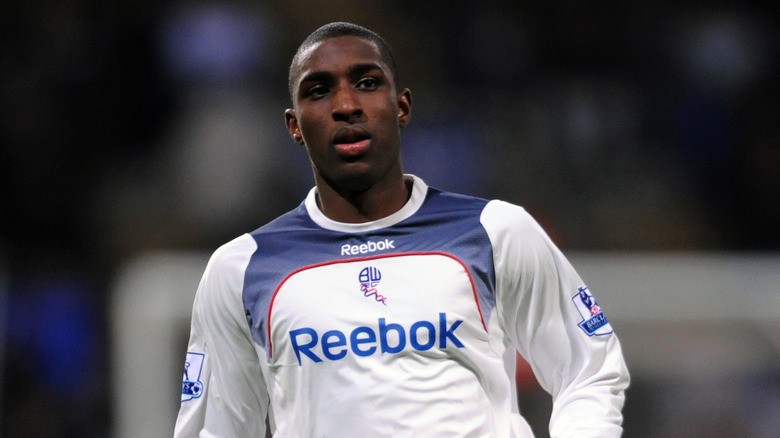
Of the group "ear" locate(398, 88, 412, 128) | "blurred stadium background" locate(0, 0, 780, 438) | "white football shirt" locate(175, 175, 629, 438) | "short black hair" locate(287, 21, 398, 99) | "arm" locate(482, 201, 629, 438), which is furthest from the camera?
"blurred stadium background" locate(0, 0, 780, 438)

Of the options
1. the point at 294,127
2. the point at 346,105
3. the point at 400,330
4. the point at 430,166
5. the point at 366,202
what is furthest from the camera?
the point at 430,166

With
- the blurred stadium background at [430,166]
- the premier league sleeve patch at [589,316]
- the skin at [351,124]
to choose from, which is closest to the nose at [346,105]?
the skin at [351,124]

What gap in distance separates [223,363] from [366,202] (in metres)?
0.54

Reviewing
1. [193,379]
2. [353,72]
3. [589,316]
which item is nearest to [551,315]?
[589,316]

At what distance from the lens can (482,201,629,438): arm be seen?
2590 mm

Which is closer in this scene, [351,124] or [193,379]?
[351,124]

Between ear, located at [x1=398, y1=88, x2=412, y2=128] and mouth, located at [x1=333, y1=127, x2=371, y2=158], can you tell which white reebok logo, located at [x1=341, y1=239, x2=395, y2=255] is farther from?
ear, located at [x1=398, y1=88, x2=412, y2=128]

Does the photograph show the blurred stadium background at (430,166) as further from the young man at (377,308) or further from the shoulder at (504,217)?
the shoulder at (504,217)

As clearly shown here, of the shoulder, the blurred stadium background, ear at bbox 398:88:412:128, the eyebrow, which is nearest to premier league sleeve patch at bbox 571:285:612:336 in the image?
the shoulder

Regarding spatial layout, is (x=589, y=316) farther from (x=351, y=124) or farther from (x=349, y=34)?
(x=349, y=34)

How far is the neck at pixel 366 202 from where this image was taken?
2717mm

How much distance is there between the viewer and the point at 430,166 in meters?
5.76

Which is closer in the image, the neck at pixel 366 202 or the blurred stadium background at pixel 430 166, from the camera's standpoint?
the neck at pixel 366 202

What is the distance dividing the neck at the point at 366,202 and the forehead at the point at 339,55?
11.1 inches
